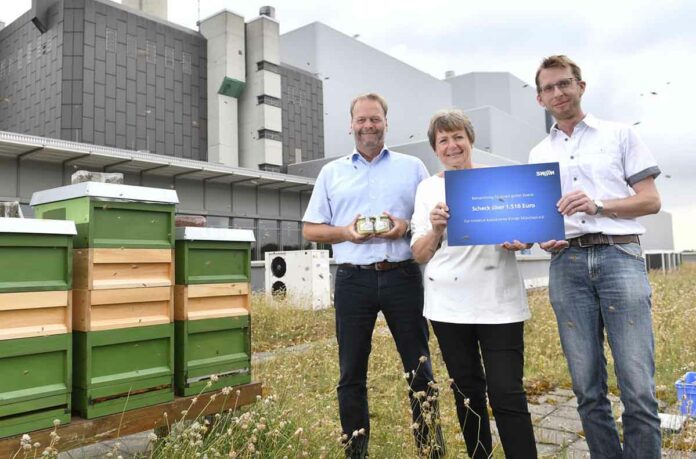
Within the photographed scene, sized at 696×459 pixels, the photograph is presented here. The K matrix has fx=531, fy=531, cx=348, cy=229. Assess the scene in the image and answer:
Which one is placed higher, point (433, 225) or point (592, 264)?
point (433, 225)

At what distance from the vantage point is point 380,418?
4.15 meters

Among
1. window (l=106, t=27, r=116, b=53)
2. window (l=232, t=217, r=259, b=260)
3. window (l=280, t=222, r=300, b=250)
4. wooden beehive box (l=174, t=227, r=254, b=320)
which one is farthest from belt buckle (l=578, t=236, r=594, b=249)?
A: window (l=106, t=27, r=116, b=53)

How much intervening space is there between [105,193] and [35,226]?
390 mm

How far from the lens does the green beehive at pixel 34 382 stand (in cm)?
250

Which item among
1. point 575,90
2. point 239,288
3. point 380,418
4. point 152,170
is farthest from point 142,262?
point 152,170

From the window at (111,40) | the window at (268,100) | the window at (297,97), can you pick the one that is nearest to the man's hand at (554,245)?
the window at (111,40)

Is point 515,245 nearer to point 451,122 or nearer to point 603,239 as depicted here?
point 603,239

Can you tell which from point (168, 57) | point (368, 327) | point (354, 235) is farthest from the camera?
point (168, 57)

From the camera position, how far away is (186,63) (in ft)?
71.3

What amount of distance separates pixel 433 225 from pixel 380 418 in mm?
2100

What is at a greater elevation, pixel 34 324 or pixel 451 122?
pixel 451 122

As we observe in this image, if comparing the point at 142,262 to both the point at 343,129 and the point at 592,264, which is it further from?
the point at 343,129

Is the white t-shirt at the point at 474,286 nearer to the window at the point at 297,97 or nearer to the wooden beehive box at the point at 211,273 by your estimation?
the wooden beehive box at the point at 211,273

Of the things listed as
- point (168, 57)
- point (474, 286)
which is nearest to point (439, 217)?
point (474, 286)
